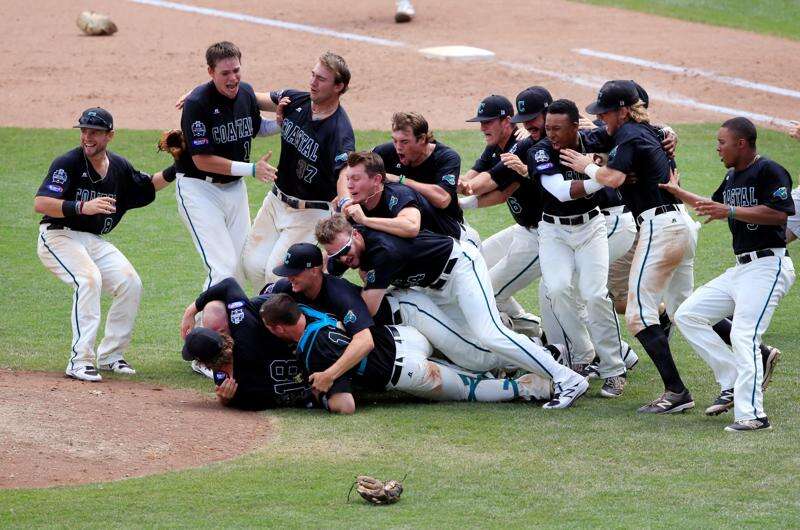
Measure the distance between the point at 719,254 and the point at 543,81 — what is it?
20.4 feet

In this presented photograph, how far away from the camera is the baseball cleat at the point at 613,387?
7742 mm

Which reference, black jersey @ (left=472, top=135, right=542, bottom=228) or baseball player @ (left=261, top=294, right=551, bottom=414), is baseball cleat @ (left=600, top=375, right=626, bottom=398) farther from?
black jersey @ (left=472, top=135, right=542, bottom=228)

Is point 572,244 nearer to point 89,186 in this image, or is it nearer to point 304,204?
point 304,204

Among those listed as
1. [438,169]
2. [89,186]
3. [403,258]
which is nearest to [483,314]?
[403,258]

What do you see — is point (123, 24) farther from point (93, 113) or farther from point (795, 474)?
point (795, 474)

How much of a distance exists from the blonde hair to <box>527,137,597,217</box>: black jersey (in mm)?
1286

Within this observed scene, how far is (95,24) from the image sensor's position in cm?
1927

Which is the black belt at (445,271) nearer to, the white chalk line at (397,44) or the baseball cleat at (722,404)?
the baseball cleat at (722,404)

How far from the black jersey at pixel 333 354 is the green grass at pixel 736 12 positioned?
47.1ft

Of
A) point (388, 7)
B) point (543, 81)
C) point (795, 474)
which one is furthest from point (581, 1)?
point (795, 474)

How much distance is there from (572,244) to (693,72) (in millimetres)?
11175

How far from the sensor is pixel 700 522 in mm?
5352

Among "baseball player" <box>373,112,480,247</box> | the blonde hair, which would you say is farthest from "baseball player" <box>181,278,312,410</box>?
"baseball player" <box>373,112,480,247</box>

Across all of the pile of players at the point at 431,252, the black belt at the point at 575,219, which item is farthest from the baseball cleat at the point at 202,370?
the black belt at the point at 575,219
